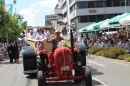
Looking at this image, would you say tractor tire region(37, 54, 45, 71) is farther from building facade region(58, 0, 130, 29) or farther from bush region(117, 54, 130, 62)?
building facade region(58, 0, 130, 29)

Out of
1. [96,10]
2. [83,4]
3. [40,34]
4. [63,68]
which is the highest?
[83,4]

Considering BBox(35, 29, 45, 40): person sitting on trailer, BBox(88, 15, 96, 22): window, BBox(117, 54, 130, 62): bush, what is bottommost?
BBox(117, 54, 130, 62): bush

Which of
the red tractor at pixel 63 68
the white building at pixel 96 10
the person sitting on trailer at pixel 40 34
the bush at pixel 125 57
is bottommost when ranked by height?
the bush at pixel 125 57

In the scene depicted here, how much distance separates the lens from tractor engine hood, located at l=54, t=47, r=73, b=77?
29.1 feet

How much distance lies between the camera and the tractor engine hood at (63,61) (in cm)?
886

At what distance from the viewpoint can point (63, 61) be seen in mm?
8883

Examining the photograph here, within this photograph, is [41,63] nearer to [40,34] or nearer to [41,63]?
[41,63]

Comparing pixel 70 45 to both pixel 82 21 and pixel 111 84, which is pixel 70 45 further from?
pixel 82 21

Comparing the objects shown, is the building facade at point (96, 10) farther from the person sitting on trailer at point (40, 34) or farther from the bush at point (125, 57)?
the person sitting on trailer at point (40, 34)

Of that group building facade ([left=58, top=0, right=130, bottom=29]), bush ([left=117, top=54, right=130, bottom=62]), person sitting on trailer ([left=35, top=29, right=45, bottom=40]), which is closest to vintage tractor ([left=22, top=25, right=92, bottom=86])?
person sitting on trailer ([left=35, top=29, right=45, bottom=40])

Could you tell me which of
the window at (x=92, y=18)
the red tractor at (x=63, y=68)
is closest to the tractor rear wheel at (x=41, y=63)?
the red tractor at (x=63, y=68)

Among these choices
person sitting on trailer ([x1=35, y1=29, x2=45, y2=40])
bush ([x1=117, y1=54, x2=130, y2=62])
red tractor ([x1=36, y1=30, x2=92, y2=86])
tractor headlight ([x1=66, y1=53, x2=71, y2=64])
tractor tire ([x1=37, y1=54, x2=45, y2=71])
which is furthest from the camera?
bush ([x1=117, y1=54, x2=130, y2=62])

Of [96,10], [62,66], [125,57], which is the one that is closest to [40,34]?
[62,66]

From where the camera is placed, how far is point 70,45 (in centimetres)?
1004
